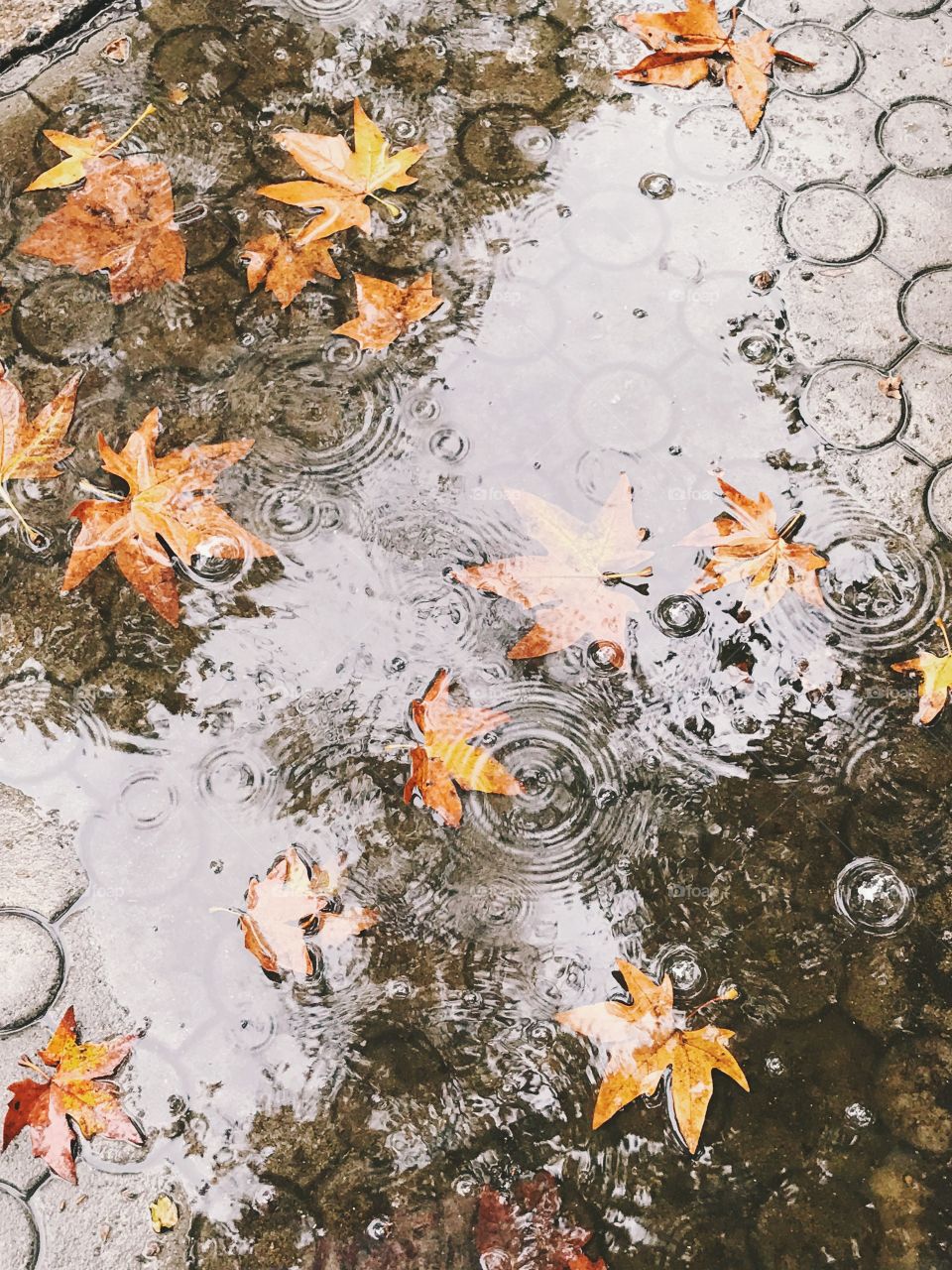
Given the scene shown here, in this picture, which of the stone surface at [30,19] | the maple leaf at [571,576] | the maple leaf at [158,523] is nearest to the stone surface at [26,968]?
the maple leaf at [158,523]

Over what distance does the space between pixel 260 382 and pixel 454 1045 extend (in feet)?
5.67

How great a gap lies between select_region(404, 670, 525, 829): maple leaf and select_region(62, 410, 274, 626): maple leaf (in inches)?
22.9

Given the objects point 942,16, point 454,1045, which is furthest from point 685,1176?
point 942,16

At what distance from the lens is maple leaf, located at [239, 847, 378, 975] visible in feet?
7.40

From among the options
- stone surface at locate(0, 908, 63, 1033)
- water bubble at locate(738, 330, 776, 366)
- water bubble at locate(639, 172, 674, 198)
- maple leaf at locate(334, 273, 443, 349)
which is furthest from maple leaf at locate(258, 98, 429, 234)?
stone surface at locate(0, 908, 63, 1033)

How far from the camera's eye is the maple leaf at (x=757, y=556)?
8.08 feet

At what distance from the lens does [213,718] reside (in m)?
2.42

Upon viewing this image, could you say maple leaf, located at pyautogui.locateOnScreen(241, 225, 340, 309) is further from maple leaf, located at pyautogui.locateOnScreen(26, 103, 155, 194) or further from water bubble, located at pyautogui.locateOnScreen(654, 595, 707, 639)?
water bubble, located at pyautogui.locateOnScreen(654, 595, 707, 639)

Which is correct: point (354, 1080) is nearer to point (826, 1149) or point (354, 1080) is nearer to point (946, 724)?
point (826, 1149)

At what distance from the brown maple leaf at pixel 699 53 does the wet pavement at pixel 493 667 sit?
0.18 feet

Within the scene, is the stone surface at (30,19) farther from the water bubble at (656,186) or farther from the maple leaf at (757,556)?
the maple leaf at (757,556)

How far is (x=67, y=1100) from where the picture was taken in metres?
2.21

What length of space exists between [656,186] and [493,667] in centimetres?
147

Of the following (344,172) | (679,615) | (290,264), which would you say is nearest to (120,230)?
(290,264)
